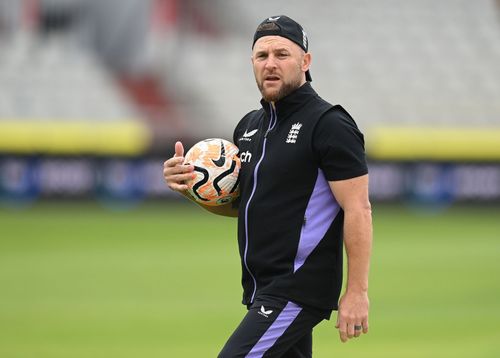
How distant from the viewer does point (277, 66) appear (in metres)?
5.35

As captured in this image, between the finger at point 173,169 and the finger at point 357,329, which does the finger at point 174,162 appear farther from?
the finger at point 357,329

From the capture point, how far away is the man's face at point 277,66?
5.36m

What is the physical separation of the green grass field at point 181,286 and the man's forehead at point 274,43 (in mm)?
4932

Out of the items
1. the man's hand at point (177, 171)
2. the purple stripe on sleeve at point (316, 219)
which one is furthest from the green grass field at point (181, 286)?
the purple stripe on sleeve at point (316, 219)

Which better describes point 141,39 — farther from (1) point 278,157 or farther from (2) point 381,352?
(1) point 278,157

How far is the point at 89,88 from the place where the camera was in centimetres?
2758

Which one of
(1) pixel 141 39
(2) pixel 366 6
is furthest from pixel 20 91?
(2) pixel 366 6

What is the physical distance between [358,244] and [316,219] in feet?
0.96

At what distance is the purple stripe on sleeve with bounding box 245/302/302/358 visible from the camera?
512cm

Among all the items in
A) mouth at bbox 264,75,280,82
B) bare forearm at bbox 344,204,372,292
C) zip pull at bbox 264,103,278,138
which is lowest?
bare forearm at bbox 344,204,372,292

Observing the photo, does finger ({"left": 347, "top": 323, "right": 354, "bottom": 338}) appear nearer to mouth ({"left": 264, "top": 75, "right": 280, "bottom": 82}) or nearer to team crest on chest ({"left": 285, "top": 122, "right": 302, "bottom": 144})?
team crest on chest ({"left": 285, "top": 122, "right": 302, "bottom": 144})

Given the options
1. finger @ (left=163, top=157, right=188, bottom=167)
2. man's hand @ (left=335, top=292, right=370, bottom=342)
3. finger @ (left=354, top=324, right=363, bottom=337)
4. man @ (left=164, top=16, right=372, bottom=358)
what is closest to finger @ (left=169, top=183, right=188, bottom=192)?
finger @ (left=163, top=157, right=188, bottom=167)

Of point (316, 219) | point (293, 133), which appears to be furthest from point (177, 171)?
point (316, 219)

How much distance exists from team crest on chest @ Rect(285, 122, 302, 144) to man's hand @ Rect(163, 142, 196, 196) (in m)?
0.67
